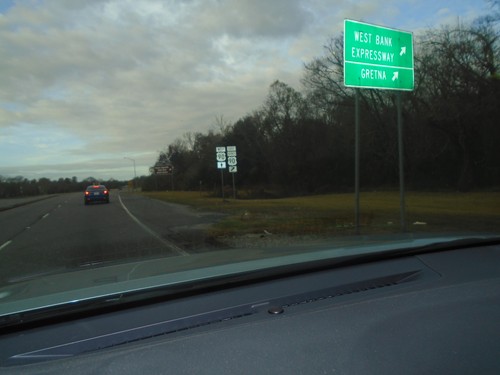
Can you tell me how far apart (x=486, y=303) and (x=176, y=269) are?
1726mm

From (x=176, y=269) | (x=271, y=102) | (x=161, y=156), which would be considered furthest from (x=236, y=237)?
(x=161, y=156)

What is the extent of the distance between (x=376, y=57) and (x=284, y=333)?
9385 mm

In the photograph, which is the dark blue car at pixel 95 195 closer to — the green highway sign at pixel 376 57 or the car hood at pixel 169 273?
the green highway sign at pixel 376 57

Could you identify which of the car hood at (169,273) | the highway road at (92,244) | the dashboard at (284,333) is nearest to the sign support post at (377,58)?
the highway road at (92,244)

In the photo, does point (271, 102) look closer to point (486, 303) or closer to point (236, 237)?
point (236, 237)

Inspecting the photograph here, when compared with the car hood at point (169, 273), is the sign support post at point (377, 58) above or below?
above

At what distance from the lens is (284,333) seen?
2.13 metres

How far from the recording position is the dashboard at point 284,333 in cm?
192

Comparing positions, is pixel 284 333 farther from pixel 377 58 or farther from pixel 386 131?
pixel 386 131

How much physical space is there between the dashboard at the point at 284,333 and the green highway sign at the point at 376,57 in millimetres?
8182

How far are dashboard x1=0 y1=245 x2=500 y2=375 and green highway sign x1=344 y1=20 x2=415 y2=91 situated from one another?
8182 mm

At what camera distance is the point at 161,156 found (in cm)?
11969

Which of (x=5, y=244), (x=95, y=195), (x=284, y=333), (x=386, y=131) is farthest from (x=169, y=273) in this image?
(x=386, y=131)

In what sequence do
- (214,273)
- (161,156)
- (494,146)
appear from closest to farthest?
1. (214,273)
2. (494,146)
3. (161,156)
